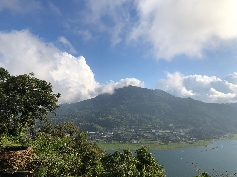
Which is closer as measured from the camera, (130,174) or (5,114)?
(130,174)

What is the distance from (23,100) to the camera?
23531 mm

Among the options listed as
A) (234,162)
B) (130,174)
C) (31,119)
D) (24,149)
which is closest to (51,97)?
(31,119)

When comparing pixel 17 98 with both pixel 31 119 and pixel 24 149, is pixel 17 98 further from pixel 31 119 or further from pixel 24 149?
pixel 24 149

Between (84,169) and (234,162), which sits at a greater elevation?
(84,169)

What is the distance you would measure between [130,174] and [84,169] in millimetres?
25470

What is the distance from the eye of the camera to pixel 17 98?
2352cm

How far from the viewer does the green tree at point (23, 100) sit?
22672mm

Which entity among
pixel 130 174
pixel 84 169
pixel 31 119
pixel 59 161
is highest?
pixel 31 119

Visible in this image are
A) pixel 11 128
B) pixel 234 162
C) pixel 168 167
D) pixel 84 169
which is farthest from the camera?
pixel 234 162

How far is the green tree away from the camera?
22672 mm

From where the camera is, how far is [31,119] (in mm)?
24938

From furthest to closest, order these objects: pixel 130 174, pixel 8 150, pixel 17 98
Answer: pixel 17 98
pixel 130 174
pixel 8 150

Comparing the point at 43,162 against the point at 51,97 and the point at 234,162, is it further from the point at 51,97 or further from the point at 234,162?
the point at 234,162

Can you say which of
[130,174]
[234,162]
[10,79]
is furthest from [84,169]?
[234,162]
